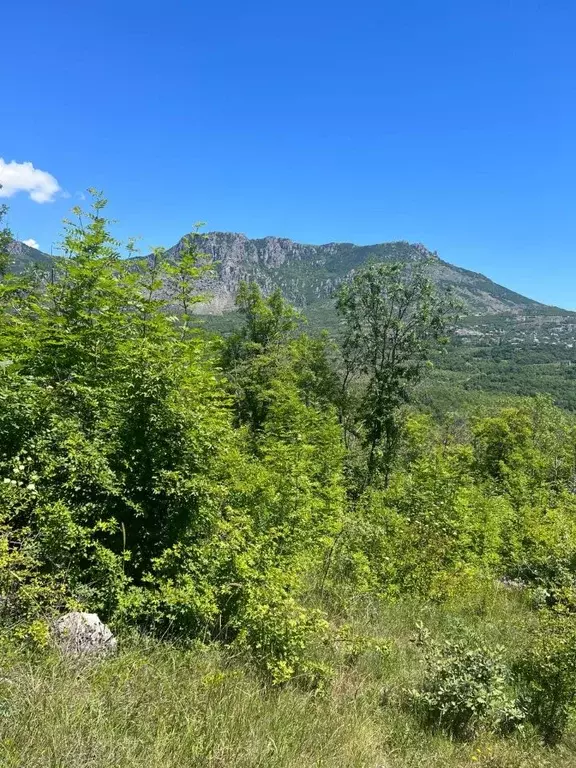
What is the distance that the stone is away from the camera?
375cm

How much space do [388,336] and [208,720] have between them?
2017 centimetres

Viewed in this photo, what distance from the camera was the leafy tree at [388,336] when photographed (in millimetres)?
21281

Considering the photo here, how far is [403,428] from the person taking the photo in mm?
21844

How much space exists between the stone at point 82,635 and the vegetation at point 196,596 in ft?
0.40

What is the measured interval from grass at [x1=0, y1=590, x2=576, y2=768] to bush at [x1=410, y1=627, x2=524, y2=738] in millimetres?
153

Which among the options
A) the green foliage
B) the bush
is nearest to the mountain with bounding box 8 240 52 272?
the green foliage

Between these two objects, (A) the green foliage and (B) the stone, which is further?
(A) the green foliage

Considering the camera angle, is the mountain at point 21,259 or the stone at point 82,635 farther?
the mountain at point 21,259

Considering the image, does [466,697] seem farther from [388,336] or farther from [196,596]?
[388,336]

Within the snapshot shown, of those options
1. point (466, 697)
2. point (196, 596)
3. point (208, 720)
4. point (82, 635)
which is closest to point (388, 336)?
point (466, 697)

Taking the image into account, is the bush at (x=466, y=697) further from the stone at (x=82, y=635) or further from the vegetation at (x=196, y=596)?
the stone at (x=82, y=635)

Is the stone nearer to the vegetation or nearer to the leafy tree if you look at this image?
the vegetation

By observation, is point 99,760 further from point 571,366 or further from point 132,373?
point 571,366

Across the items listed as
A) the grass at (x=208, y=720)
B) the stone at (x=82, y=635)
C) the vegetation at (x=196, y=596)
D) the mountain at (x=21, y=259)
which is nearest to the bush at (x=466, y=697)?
the vegetation at (x=196, y=596)
